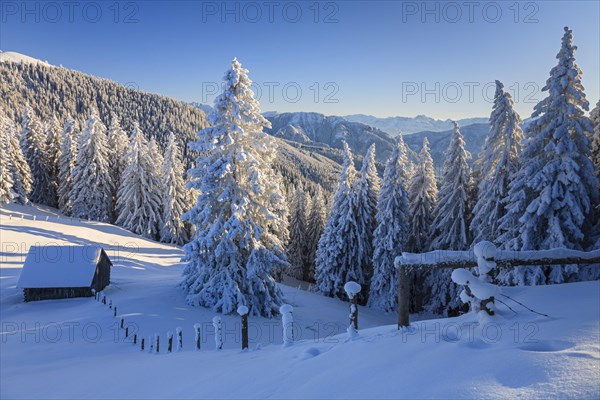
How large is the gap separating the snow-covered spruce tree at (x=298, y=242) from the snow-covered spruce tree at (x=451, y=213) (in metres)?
24.8

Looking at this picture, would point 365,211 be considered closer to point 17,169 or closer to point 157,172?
point 157,172

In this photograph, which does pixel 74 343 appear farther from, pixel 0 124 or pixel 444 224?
pixel 0 124

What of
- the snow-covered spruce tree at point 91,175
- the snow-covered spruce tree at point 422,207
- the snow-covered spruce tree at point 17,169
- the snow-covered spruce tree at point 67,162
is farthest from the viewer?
the snow-covered spruce tree at point 67,162

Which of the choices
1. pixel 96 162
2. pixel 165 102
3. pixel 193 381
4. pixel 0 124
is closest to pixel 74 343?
pixel 193 381

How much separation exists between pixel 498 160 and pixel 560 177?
21.9 feet

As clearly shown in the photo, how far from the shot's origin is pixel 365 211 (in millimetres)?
31734

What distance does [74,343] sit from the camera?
48.0 feet

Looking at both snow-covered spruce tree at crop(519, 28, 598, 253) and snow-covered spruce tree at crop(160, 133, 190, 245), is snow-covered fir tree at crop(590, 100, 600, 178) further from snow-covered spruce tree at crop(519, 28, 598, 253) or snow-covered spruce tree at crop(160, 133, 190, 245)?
snow-covered spruce tree at crop(160, 133, 190, 245)

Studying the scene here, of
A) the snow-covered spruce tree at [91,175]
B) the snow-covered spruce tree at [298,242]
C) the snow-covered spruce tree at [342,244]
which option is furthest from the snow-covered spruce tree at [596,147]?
the snow-covered spruce tree at [91,175]

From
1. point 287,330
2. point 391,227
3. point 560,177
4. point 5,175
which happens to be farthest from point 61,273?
point 560,177

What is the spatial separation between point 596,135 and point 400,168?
1259cm

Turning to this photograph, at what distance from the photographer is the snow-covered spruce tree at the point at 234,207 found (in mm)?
19578

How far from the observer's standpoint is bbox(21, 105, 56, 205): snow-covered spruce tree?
175 ft

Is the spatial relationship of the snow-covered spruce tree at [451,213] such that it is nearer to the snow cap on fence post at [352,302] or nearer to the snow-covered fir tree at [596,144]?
the snow-covered fir tree at [596,144]
